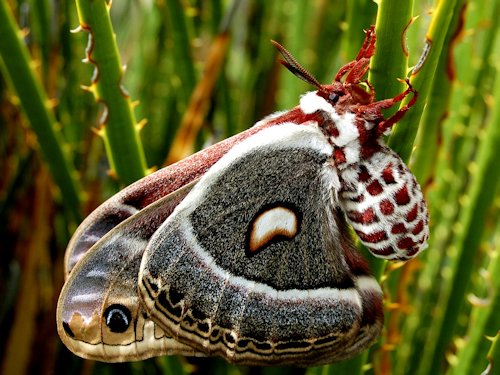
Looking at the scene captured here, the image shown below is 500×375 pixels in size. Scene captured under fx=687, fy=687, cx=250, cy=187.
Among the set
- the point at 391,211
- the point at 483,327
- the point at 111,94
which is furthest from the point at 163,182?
the point at 483,327

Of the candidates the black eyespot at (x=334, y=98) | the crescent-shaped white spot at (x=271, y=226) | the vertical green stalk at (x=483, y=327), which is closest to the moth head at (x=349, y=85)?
the black eyespot at (x=334, y=98)

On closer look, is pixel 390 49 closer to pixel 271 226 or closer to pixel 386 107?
pixel 386 107

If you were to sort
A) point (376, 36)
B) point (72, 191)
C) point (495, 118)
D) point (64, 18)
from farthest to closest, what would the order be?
1. point (64, 18)
2. point (72, 191)
3. point (495, 118)
4. point (376, 36)

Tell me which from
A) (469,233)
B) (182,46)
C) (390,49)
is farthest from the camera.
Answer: (182,46)

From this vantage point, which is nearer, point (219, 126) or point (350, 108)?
point (350, 108)

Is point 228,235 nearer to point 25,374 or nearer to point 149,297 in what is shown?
point 149,297

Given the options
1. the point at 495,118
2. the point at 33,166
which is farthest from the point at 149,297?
the point at 33,166

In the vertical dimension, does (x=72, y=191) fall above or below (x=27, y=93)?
below
